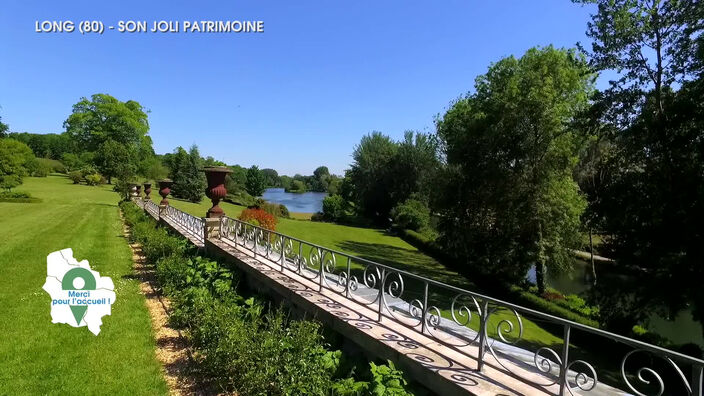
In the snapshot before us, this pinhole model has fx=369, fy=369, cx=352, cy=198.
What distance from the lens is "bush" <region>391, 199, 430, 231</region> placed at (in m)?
33.5

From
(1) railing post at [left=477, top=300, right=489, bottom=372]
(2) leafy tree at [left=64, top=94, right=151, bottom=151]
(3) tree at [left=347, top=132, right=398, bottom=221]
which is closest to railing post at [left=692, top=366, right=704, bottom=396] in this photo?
(1) railing post at [left=477, top=300, right=489, bottom=372]

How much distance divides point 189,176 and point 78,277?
38.1 meters

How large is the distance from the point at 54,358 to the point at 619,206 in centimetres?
1282

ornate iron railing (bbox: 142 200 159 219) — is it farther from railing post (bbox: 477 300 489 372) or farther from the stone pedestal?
railing post (bbox: 477 300 489 372)

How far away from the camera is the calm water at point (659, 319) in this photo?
1100 cm

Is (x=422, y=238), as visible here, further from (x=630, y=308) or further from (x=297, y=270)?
(x=297, y=270)

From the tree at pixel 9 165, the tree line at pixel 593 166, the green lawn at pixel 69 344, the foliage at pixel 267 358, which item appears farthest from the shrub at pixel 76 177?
the foliage at pixel 267 358

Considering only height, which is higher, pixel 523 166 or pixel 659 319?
pixel 523 166

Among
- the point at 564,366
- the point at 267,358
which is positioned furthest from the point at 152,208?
the point at 564,366

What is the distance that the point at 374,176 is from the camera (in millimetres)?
41312

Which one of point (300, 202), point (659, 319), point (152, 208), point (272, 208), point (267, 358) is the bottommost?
point (300, 202)

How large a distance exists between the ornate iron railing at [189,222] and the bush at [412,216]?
22.8 metres

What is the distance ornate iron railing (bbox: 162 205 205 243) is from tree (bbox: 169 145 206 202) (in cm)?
2907

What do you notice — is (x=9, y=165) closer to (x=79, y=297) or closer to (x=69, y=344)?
(x=79, y=297)
